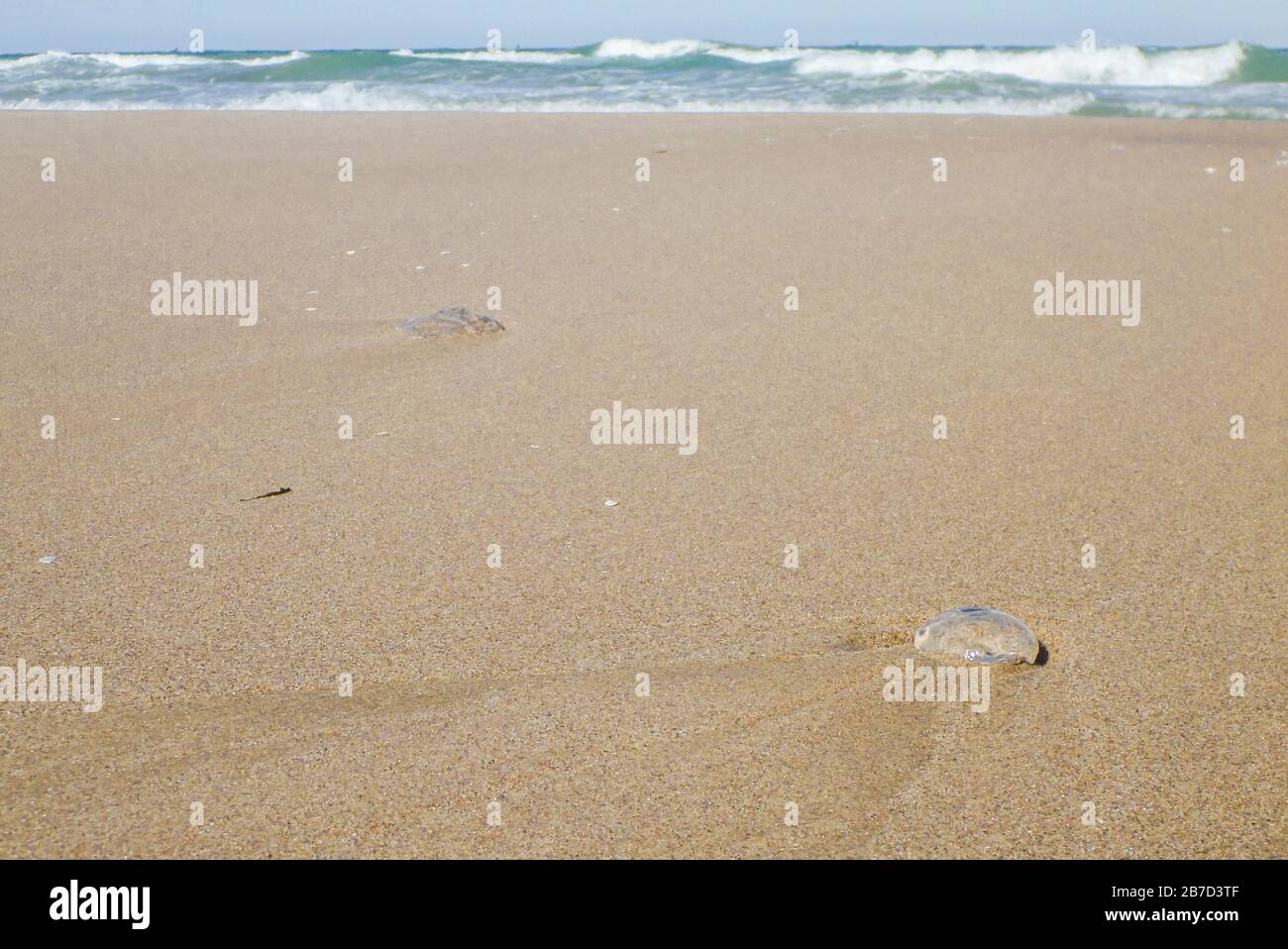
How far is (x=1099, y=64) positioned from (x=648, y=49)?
11.2m

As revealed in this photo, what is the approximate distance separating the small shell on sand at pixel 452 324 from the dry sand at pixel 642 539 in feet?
0.30

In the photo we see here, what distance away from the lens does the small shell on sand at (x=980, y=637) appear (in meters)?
2.34

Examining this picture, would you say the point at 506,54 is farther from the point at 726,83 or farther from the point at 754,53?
the point at 726,83

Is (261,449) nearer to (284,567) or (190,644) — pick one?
(284,567)

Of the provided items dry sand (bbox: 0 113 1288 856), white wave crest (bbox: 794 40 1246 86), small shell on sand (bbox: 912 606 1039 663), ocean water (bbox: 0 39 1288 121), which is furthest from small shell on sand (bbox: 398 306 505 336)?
white wave crest (bbox: 794 40 1246 86)

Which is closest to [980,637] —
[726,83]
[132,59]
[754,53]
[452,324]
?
[452,324]

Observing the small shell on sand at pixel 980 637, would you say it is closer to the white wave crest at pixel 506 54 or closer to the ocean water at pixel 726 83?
the ocean water at pixel 726 83

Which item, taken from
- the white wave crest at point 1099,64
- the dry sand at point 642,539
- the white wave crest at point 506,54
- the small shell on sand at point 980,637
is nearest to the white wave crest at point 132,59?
the white wave crest at point 506,54

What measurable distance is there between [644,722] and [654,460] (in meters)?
1.31

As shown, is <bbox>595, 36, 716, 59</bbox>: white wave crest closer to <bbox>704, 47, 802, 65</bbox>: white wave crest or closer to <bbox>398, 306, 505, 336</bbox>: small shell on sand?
<bbox>704, 47, 802, 65</bbox>: white wave crest

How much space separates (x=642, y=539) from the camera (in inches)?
113

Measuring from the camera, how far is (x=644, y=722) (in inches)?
85.2
